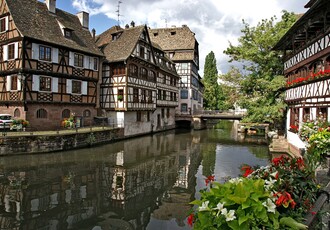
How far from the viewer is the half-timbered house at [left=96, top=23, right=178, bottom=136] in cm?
2928

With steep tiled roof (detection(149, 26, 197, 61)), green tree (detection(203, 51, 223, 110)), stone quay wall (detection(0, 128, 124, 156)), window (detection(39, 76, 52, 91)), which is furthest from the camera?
green tree (detection(203, 51, 223, 110))

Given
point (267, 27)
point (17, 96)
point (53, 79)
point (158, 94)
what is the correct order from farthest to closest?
point (158, 94), point (267, 27), point (53, 79), point (17, 96)

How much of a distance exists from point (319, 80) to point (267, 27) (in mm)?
14945

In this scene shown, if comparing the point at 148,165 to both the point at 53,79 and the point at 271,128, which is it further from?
the point at 271,128

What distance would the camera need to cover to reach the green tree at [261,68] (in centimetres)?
2688

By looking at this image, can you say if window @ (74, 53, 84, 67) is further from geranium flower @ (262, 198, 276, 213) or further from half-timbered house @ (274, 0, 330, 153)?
geranium flower @ (262, 198, 276, 213)

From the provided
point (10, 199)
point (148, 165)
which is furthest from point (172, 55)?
point (10, 199)

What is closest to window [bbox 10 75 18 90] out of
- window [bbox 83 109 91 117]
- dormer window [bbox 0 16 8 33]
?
dormer window [bbox 0 16 8 33]

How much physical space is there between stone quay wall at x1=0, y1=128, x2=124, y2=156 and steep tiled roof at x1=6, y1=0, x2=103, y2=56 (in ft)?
27.9

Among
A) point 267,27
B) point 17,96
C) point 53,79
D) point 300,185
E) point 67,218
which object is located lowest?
point 67,218

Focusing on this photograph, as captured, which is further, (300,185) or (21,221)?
(21,221)

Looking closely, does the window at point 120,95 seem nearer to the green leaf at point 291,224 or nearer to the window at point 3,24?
the window at point 3,24

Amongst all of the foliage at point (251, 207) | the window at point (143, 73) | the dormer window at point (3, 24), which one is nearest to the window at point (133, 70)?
the window at point (143, 73)

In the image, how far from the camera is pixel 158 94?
39312 millimetres
